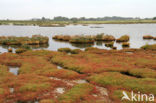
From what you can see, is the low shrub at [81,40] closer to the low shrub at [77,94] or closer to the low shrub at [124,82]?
the low shrub at [124,82]

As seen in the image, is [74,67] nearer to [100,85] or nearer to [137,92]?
[100,85]

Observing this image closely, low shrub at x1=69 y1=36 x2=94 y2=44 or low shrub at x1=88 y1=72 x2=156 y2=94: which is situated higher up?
low shrub at x1=69 y1=36 x2=94 y2=44

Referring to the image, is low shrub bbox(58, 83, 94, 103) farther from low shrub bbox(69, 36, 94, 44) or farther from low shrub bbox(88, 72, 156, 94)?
low shrub bbox(69, 36, 94, 44)

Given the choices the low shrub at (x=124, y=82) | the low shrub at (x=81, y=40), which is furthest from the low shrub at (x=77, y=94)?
the low shrub at (x=81, y=40)

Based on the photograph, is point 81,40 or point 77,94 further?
point 81,40

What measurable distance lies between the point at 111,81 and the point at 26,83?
11403mm

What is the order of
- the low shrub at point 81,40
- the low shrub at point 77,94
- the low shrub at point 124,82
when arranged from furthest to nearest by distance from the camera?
the low shrub at point 81,40 → the low shrub at point 124,82 → the low shrub at point 77,94

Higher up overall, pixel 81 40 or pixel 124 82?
pixel 81 40

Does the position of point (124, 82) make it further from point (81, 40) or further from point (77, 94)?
point (81, 40)

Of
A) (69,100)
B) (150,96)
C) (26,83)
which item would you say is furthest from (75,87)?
(150,96)

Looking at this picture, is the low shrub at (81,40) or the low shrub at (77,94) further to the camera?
the low shrub at (81,40)

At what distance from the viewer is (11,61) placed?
35.7 meters

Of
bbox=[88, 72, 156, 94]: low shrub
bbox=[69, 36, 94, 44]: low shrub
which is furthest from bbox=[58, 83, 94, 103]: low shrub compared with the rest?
bbox=[69, 36, 94, 44]: low shrub

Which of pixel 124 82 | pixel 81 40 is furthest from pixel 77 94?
pixel 81 40
